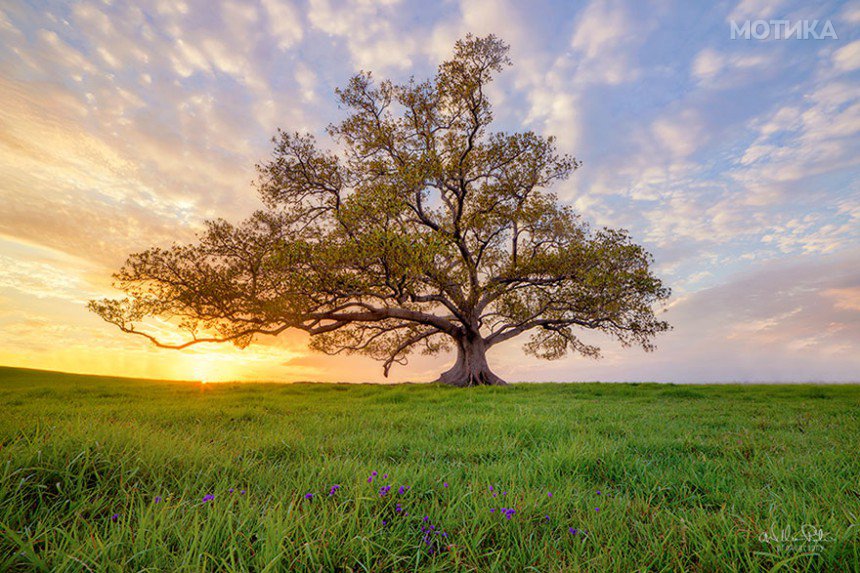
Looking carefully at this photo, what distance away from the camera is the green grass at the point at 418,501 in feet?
8.40

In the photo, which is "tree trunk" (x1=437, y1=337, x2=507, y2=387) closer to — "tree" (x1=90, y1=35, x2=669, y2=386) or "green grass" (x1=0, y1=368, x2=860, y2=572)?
"tree" (x1=90, y1=35, x2=669, y2=386)

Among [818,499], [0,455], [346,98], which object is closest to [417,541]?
[0,455]

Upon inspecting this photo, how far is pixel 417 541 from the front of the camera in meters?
2.88

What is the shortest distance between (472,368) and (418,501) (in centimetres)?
2100

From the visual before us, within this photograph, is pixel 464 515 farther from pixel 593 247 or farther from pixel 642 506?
pixel 593 247

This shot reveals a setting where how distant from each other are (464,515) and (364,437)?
3.56 m

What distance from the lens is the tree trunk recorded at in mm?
23750

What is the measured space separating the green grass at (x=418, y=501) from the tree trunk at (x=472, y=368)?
17.0 metres

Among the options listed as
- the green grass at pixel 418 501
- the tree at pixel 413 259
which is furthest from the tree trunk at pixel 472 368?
the green grass at pixel 418 501
